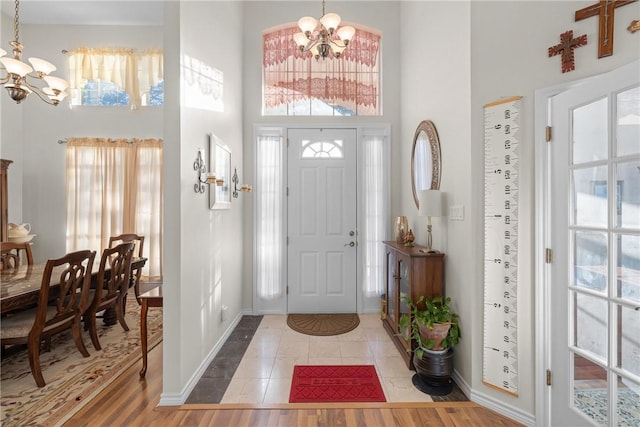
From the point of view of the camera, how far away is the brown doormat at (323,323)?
3082 mm

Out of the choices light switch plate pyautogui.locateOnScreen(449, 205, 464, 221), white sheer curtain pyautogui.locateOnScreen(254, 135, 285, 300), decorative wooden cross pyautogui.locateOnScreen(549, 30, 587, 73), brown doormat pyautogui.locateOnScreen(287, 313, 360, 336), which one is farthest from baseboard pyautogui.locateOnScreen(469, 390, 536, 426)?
white sheer curtain pyautogui.locateOnScreen(254, 135, 285, 300)

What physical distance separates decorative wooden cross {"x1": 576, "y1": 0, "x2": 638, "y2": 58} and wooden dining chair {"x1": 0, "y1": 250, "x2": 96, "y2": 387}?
382 centimetres

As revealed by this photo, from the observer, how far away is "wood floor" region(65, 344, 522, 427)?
68.9 inches

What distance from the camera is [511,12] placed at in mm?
1808

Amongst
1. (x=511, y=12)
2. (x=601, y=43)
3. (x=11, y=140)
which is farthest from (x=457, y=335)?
(x=11, y=140)

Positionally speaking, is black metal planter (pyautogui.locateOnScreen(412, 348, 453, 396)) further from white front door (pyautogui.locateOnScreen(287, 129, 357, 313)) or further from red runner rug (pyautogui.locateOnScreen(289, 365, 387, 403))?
white front door (pyautogui.locateOnScreen(287, 129, 357, 313))

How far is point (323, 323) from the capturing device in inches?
130

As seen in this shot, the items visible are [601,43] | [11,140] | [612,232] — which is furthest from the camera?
[11,140]

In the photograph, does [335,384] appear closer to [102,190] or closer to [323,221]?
[323,221]

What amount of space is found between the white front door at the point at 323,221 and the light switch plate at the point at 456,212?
1518mm

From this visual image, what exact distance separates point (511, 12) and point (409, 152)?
1635 millimetres

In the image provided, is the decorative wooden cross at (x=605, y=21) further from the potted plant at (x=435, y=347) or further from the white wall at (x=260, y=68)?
the white wall at (x=260, y=68)

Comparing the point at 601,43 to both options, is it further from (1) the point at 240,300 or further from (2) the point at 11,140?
(2) the point at 11,140

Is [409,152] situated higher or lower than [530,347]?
higher
